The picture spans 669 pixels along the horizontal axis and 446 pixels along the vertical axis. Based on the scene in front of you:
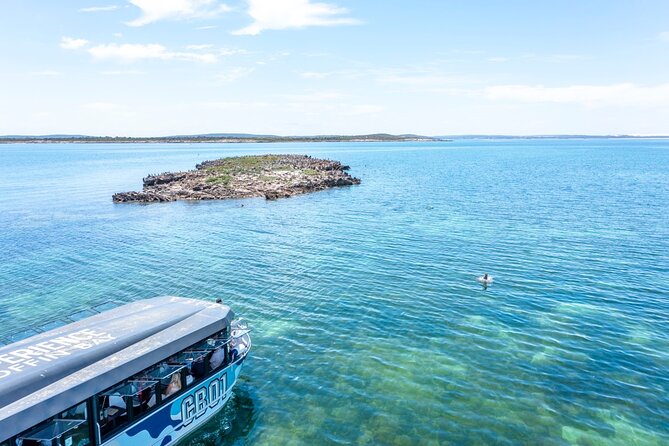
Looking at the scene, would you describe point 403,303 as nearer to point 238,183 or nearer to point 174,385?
point 174,385

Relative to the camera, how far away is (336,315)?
1195 inches

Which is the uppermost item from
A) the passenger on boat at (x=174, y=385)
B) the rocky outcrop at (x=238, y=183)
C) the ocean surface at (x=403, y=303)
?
the rocky outcrop at (x=238, y=183)

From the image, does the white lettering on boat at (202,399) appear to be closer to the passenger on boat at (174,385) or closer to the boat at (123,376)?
the boat at (123,376)

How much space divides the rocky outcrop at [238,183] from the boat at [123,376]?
5698 cm

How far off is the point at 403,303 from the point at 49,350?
850 inches

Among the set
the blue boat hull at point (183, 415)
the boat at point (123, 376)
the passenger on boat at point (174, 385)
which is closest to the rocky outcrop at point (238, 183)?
the boat at point (123, 376)

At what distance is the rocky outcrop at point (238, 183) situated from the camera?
77750 millimetres

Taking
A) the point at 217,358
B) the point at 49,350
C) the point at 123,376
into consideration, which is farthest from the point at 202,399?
the point at 49,350

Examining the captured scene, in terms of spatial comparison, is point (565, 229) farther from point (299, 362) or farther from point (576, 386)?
point (299, 362)

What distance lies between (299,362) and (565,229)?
40982mm

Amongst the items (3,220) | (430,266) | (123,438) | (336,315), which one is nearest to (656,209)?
(430,266)

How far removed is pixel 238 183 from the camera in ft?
288

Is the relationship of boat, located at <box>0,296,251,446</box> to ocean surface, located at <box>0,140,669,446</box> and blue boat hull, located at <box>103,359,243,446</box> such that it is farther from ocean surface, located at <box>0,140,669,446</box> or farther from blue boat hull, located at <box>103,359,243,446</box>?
ocean surface, located at <box>0,140,669,446</box>

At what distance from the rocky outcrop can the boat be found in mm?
56976
